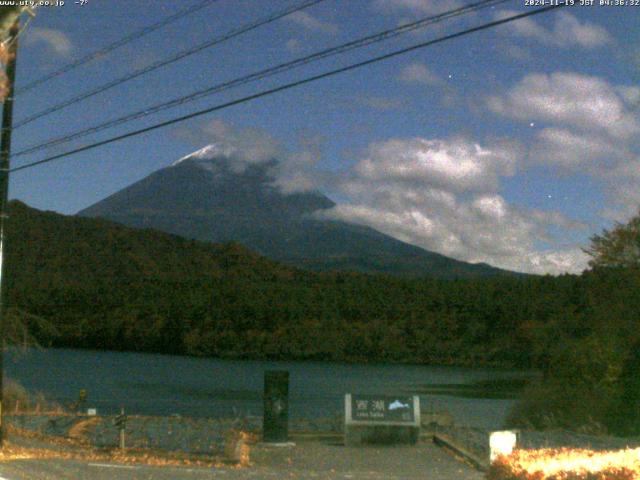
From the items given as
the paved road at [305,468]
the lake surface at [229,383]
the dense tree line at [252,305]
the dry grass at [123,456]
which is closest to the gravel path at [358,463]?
the paved road at [305,468]

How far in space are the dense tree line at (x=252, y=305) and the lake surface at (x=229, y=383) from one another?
3.39 metres

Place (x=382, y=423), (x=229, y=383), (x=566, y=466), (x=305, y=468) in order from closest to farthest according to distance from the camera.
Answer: (x=566, y=466) → (x=305, y=468) → (x=382, y=423) → (x=229, y=383)

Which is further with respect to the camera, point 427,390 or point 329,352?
point 329,352

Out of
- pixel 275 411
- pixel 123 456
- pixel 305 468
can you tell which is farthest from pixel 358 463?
pixel 123 456

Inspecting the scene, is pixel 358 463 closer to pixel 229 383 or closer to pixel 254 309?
pixel 229 383

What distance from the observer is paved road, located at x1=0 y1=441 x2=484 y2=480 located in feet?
46.2

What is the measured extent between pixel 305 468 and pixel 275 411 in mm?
3760

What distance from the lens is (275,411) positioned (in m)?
21.6

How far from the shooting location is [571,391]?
35.2m

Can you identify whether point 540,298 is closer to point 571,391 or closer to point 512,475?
point 571,391

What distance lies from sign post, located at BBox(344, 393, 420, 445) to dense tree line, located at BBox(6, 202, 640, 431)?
3736cm

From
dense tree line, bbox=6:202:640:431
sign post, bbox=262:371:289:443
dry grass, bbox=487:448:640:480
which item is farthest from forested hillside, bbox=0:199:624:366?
dry grass, bbox=487:448:640:480

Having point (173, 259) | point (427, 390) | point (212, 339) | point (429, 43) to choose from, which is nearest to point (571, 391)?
point (429, 43)

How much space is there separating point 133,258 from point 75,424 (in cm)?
12682
